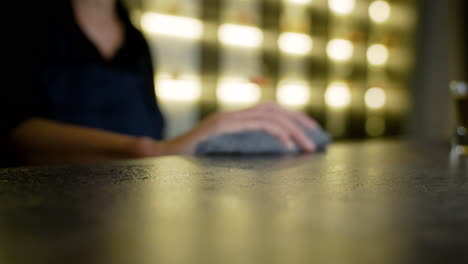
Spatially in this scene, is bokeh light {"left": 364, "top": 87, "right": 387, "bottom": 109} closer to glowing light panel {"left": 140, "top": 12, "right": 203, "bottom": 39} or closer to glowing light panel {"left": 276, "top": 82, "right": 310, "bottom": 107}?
glowing light panel {"left": 276, "top": 82, "right": 310, "bottom": 107}

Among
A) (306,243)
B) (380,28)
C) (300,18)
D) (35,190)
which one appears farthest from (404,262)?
(380,28)

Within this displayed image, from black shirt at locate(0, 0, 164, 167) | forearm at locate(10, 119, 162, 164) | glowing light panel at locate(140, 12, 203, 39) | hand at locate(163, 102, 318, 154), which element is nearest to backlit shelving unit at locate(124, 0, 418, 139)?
glowing light panel at locate(140, 12, 203, 39)

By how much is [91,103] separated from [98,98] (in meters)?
0.02

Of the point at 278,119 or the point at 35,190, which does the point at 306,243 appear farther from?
the point at 278,119

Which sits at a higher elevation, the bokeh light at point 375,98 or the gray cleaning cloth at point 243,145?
the gray cleaning cloth at point 243,145

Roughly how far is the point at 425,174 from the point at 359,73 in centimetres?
409

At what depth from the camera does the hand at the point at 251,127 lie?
692 millimetres

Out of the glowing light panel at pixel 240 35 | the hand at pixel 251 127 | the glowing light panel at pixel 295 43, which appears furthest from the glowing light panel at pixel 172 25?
the hand at pixel 251 127

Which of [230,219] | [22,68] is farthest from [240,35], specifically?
[230,219]

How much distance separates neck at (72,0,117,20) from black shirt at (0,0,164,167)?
0.10m

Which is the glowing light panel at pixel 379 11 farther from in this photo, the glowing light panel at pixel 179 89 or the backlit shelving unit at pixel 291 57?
the glowing light panel at pixel 179 89

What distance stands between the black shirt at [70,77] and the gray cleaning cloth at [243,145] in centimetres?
46

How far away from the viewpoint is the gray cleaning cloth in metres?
0.63

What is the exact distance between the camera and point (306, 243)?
16 cm
